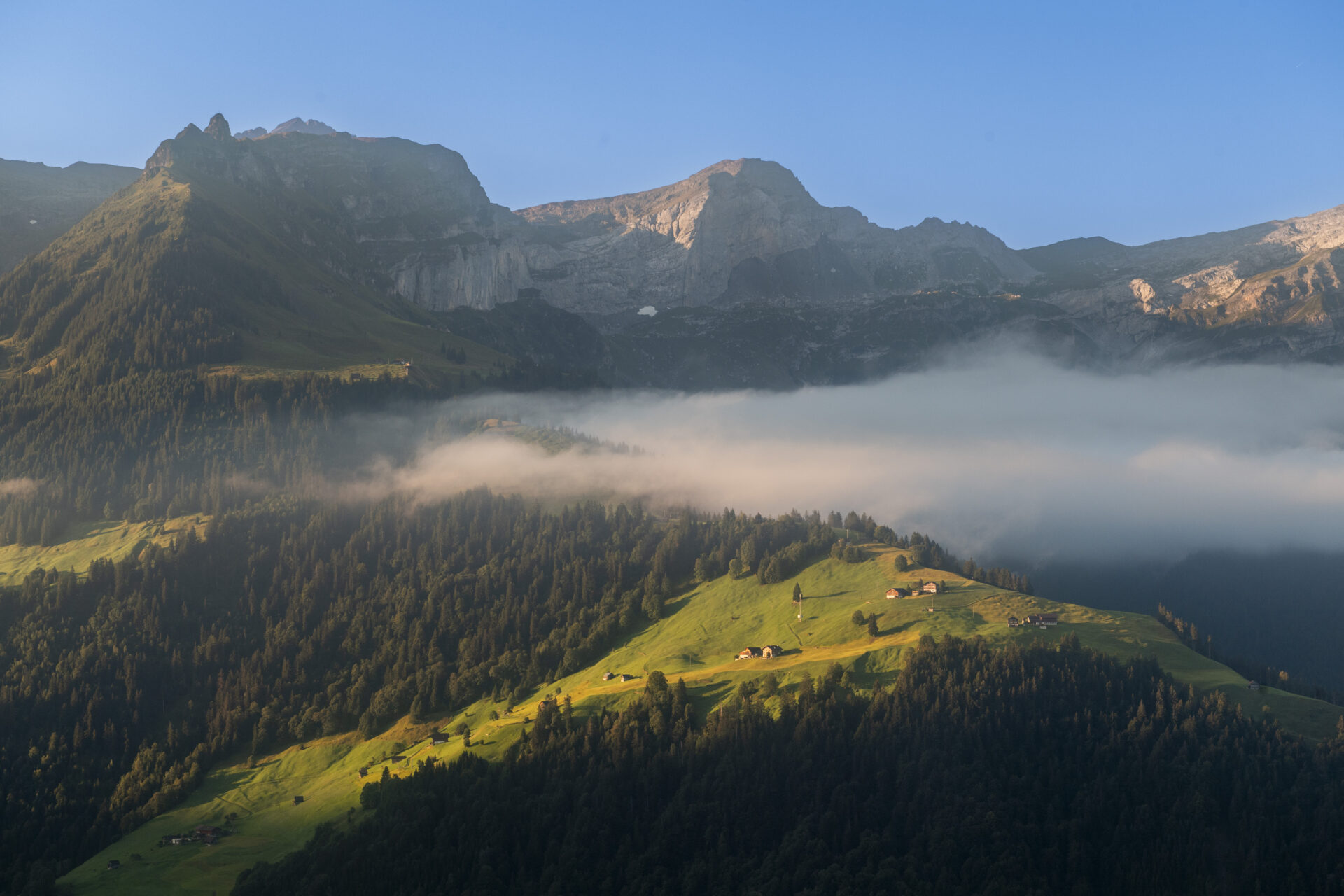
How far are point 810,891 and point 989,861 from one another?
2890 cm

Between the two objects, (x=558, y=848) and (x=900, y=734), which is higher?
(x=900, y=734)

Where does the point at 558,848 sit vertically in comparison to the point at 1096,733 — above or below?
Answer: below

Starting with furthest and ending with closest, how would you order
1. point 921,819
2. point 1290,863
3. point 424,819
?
1. point 424,819
2. point 921,819
3. point 1290,863

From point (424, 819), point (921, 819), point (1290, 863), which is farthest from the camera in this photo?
point (424, 819)

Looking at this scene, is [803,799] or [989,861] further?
[803,799]

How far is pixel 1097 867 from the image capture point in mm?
176000

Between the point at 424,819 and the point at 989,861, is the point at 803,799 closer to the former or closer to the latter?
Result: the point at 989,861

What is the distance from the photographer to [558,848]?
18788cm

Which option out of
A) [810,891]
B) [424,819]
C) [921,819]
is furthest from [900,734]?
[424,819]

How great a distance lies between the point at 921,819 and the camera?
595ft

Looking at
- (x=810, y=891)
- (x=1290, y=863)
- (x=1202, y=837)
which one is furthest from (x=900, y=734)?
(x=1290, y=863)

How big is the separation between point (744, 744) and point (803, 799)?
48.3ft

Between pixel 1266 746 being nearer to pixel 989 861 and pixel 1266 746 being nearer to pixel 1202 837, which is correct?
pixel 1202 837

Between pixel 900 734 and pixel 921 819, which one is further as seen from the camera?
pixel 900 734
